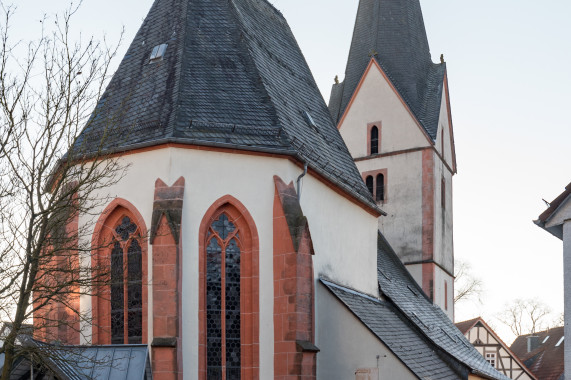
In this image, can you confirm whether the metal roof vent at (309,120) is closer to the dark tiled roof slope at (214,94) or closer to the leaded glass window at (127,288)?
the dark tiled roof slope at (214,94)

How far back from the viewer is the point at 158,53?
17594 millimetres

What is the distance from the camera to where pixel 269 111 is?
16969 mm

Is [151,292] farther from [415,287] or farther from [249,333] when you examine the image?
[415,287]

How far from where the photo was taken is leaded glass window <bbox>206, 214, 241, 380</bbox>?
1528cm

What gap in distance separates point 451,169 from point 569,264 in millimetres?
20271

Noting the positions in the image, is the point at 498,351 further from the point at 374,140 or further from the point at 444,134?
the point at 374,140

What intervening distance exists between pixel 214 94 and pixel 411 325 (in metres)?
8.00

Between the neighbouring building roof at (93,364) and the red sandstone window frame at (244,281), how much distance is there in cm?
163

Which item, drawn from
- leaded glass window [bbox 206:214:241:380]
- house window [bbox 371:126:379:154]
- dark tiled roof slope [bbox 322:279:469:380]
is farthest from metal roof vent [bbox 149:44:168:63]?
A: house window [bbox 371:126:379:154]

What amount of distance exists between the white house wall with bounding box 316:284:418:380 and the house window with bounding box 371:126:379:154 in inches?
570

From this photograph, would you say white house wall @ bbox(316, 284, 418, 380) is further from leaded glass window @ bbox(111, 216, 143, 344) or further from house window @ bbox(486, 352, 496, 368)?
house window @ bbox(486, 352, 496, 368)

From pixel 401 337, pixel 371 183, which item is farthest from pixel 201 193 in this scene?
pixel 371 183

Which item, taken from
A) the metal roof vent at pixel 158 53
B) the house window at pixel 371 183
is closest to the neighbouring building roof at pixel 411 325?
the house window at pixel 371 183


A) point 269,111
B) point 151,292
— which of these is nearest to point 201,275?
point 151,292
